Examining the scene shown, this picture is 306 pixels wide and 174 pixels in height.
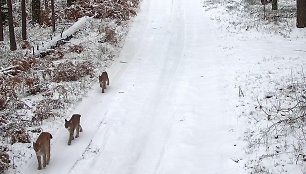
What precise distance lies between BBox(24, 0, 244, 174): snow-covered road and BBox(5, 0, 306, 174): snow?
3cm

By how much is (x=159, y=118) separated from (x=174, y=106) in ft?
3.40

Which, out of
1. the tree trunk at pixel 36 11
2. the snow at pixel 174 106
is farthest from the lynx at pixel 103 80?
the tree trunk at pixel 36 11

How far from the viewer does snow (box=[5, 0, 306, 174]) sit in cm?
1038

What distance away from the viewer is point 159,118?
1284 cm

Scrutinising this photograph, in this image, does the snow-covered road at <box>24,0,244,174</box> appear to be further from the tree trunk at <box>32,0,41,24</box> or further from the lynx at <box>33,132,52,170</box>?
A: the tree trunk at <box>32,0,41,24</box>

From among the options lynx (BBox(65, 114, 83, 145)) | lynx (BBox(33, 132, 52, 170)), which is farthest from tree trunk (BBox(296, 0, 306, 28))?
lynx (BBox(33, 132, 52, 170))

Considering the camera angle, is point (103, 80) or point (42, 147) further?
point (103, 80)

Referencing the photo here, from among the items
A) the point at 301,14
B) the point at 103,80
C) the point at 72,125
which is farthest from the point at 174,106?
the point at 301,14

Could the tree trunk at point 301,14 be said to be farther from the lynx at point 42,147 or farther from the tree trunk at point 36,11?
the tree trunk at point 36,11

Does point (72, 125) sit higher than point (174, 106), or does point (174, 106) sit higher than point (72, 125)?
point (72, 125)

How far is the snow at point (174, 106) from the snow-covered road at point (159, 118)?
0.03 meters

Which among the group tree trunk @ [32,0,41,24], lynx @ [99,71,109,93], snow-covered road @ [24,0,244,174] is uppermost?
tree trunk @ [32,0,41,24]

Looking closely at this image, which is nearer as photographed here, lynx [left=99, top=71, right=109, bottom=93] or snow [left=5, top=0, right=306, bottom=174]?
snow [left=5, top=0, right=306, bottom=174]

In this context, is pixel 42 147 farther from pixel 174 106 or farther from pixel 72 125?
pixel 174 106
